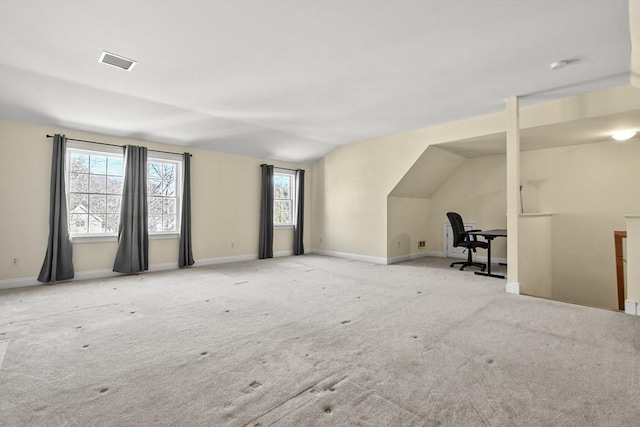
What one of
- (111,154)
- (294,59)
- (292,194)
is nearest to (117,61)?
(294,59)

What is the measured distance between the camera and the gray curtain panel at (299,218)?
7258 mm

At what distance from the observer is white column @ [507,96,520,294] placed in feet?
12.7

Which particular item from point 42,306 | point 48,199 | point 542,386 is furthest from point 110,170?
point 542,386

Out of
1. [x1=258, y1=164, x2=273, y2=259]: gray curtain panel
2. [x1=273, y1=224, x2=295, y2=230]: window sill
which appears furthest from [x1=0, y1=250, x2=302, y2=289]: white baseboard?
[x1=273, y1=224, x2=295, y2=230]: window sill

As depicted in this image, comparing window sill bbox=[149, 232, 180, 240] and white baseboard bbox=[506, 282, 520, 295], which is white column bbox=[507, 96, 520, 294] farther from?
window sill bbox=[149, 232, 180, 240]

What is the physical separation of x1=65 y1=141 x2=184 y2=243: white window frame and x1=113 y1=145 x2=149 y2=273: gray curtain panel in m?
0.19

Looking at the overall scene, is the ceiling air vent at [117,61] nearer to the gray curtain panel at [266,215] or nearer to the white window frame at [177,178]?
the white window frame at [177,178]

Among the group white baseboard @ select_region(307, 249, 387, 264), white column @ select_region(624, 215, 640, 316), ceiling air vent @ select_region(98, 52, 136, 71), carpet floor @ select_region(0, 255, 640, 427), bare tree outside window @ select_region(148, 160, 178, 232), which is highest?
ceiling air vent @ select_region(98, 52, 136, 71)

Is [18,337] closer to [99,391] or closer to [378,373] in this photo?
[99,391]

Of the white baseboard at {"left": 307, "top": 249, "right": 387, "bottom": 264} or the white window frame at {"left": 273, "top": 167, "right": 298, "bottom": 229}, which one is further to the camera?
the white window frame at {"left": 273, "top": 167, "right": 298, "bottom": 229}

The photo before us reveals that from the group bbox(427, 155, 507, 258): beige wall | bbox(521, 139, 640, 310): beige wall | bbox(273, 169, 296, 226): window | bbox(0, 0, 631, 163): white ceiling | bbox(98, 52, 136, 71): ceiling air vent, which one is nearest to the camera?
bbox(0, 0, 631, 163): white ceiling

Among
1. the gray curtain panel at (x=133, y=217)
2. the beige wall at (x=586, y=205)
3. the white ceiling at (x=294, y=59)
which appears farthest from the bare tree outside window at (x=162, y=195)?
the beige wall at (x=586, y=205)

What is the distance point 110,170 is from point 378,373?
16.7 feet

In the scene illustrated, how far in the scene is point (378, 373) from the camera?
1.91 m
